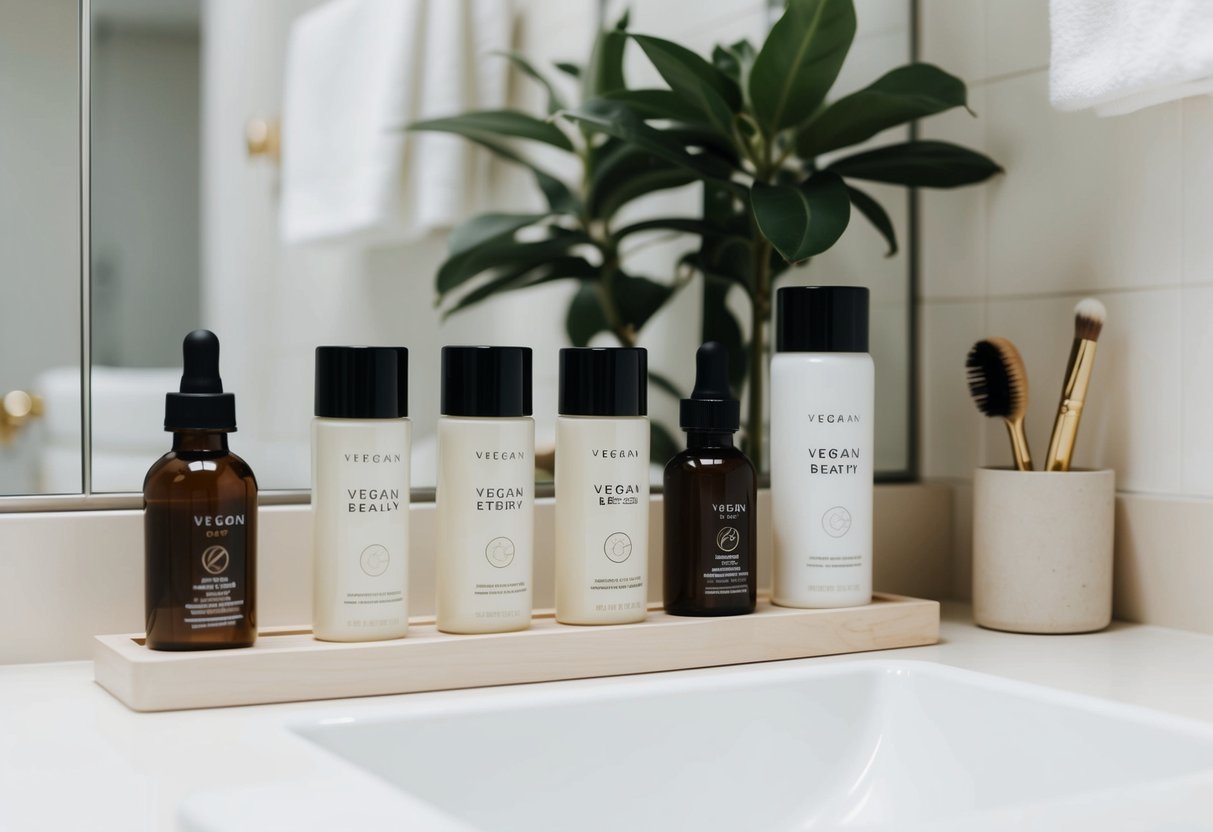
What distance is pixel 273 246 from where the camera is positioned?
1.16 m

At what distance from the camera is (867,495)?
2.57ft

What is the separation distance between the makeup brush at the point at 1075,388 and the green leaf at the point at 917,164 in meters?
0.17

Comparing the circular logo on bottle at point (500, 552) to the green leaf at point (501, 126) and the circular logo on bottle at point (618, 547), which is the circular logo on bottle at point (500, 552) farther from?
the green leaf at point (501, 126)

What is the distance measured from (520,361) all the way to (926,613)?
1.11 ft

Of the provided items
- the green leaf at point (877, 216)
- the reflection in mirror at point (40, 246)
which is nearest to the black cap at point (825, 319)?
the green leaf at point (877, 216)

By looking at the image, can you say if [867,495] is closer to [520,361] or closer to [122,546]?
[520,361]

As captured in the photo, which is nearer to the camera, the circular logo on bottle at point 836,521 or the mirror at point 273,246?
the circular logo on bottle at point 836,521

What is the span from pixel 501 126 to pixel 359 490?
0.47 meters

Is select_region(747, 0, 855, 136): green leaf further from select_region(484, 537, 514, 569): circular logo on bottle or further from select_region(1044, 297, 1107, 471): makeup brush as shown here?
select_region(484, 537, 514, 569): circular logo on bottle

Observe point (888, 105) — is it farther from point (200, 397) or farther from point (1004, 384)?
point (200, 397)

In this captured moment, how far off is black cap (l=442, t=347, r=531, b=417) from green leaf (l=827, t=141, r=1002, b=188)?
40 cm

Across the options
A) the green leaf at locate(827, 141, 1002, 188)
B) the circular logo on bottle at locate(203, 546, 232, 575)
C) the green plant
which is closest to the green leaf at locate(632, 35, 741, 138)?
the green plant

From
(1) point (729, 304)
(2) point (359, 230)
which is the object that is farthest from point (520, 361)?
(2) point (359, 230)

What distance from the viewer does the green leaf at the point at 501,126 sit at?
39.6 inches
